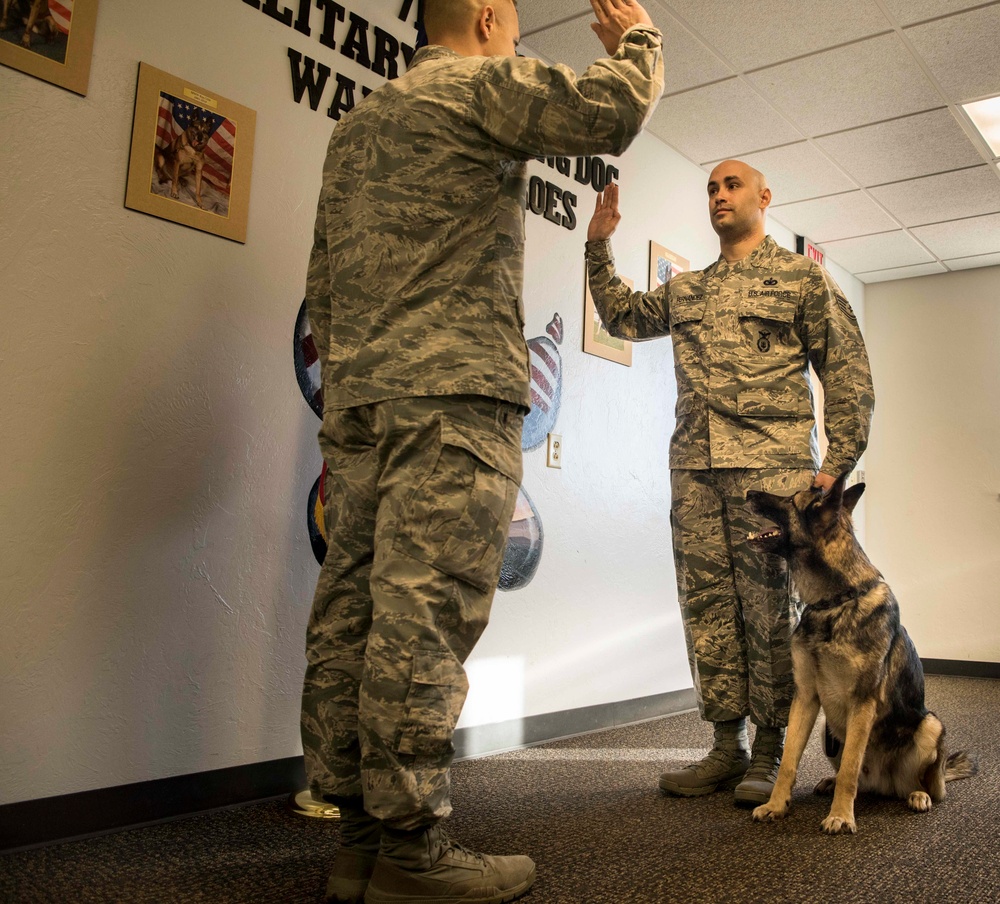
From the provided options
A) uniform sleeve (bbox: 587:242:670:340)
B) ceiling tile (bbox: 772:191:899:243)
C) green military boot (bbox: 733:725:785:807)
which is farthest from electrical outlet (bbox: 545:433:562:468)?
ceiling tile (bbox: 772:191:899:243)

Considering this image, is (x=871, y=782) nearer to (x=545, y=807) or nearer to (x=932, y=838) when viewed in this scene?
(x=932, y=838)

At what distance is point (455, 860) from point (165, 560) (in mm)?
994

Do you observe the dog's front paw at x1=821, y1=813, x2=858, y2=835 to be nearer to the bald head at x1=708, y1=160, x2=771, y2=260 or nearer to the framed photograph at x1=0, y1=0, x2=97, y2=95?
the bald head at x1=708, y1=160, x2=771, y2=260

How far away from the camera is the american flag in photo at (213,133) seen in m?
2.00

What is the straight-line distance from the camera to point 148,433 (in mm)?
1931

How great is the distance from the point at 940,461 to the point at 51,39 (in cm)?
565

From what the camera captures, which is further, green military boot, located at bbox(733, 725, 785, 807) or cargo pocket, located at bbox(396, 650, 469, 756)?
green military boot, located at bbox(733, 725, 785, 807)

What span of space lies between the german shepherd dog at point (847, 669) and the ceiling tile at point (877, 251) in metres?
3.69

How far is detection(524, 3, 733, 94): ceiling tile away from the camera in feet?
10.1

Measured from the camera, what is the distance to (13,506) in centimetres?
171

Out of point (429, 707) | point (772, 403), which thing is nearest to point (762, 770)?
point (772, 403)

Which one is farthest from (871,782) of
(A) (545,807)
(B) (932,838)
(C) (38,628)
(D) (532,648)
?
(C) (38,628)

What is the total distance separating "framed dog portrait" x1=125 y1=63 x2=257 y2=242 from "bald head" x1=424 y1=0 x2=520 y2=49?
2.53ft

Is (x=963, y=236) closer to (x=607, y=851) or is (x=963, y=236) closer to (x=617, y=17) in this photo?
(x=617, y=17)
